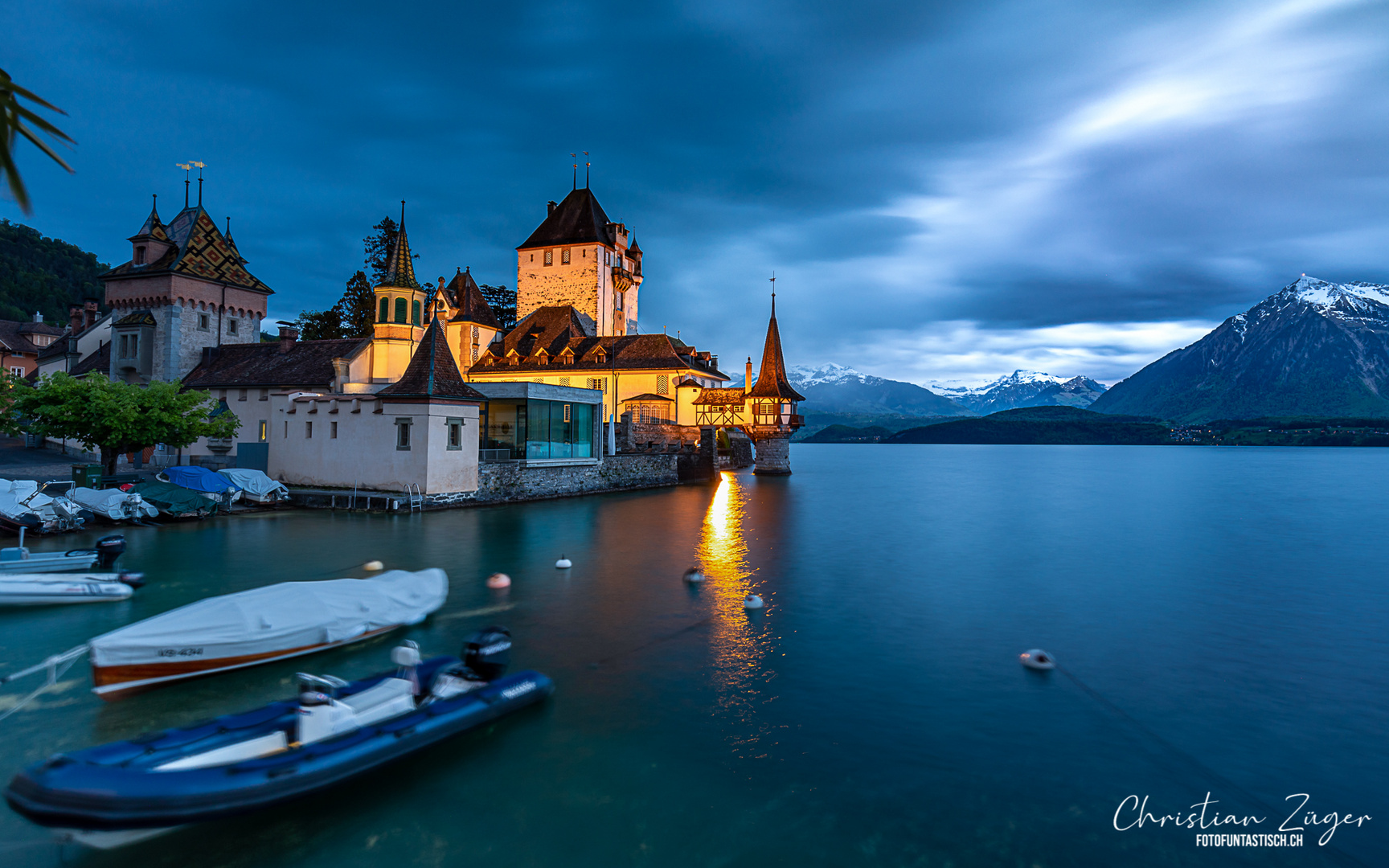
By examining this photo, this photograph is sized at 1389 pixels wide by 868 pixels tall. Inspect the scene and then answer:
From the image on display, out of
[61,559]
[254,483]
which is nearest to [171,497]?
[254,483]

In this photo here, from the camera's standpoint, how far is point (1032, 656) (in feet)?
52.4

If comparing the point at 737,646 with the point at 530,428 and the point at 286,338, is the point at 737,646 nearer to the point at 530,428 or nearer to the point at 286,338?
the point at 530,428

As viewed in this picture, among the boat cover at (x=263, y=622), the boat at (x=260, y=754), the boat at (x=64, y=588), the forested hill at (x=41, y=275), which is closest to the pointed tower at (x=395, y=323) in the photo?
the boat at (x=64, y=588)

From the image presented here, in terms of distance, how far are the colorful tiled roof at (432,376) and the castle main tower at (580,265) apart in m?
39.7

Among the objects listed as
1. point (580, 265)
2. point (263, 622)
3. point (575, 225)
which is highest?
point (575, 225)

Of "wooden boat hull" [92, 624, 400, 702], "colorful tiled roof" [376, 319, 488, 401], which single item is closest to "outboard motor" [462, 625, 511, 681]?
"wooden boat hull" [92, 624, 400, 702]

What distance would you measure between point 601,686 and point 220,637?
6.73 m

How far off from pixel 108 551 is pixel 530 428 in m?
24.2

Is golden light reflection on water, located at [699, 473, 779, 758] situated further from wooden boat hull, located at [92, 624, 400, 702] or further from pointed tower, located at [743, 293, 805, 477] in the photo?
pointed tower, located at [743, 293, 805, 477]

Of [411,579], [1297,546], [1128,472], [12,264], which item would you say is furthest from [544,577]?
[12,264]

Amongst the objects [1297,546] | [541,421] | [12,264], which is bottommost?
[1297,546]

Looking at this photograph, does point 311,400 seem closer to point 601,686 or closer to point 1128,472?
point 601,686

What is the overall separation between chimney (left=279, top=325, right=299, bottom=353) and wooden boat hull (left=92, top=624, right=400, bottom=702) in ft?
130

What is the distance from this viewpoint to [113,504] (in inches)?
1143
